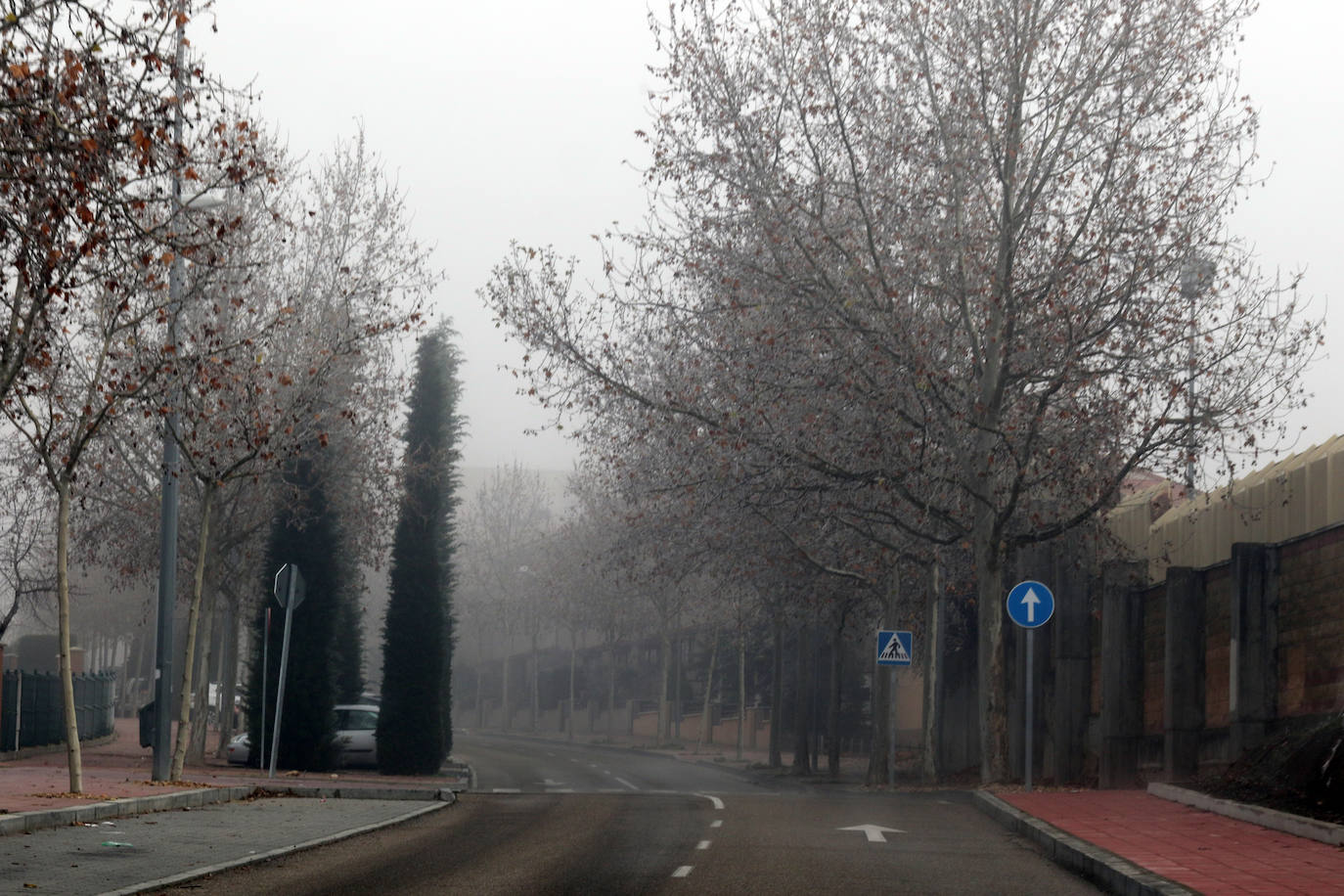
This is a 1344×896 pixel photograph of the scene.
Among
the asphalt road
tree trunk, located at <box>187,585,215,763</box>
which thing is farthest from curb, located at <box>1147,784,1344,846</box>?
tree trunk, located at <box>187,585,215,763</box>

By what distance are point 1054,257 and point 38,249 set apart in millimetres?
15381

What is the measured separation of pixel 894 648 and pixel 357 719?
502 inches

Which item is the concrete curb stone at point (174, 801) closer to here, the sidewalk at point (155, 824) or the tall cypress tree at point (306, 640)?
the sidewalk at point (155, 824)

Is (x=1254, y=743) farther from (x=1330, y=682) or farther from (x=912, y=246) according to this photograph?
(x=912, y=246)

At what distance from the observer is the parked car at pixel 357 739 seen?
3388 centimetres

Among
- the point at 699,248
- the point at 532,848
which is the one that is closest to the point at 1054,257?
the point at 699,248

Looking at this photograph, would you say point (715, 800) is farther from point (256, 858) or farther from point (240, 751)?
point (240, 751)

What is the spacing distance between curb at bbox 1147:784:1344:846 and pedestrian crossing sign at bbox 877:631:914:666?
9290 millimetres

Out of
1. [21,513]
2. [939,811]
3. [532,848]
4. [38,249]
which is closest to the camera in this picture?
[38,249]

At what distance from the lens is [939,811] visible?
20422mm

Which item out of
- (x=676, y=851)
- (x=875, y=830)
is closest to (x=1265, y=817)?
(x=875, y=830)

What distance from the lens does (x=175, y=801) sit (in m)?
18.5

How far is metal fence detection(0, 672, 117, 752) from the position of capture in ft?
101

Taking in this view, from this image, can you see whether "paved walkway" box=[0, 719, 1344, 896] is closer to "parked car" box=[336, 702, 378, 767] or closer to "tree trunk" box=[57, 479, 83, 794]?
"tree trunk" box=[57, 479, 83, 794]
